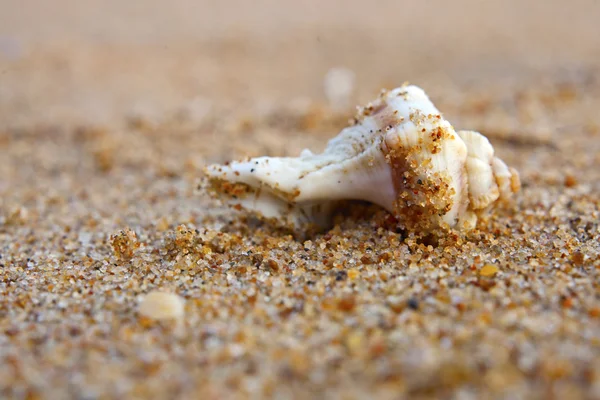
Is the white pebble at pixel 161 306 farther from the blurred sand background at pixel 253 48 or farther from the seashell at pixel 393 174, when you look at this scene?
the blurred sand background at pixel 253 48

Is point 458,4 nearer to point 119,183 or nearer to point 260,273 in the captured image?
point 119,183

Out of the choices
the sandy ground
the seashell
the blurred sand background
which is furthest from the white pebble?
the blurred sand background

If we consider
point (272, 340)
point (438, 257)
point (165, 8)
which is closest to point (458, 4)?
point (165, 8)

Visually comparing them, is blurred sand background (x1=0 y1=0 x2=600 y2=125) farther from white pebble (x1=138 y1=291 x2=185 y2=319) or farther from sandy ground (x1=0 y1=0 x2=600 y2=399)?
white pebble (x1=138 y1=291 x2=185 y2=319)

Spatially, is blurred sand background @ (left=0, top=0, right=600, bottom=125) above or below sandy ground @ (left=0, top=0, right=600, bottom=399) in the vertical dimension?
above

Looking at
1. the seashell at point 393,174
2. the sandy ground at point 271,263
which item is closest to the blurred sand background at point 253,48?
the sandy ground at point 271,263

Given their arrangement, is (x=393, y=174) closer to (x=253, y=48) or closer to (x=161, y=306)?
(x=161, y=306)

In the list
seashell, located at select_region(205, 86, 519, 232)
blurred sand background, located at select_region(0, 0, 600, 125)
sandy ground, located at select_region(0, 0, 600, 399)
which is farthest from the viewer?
blurred sand background, located at select_region(0, 0, 600, 125)
